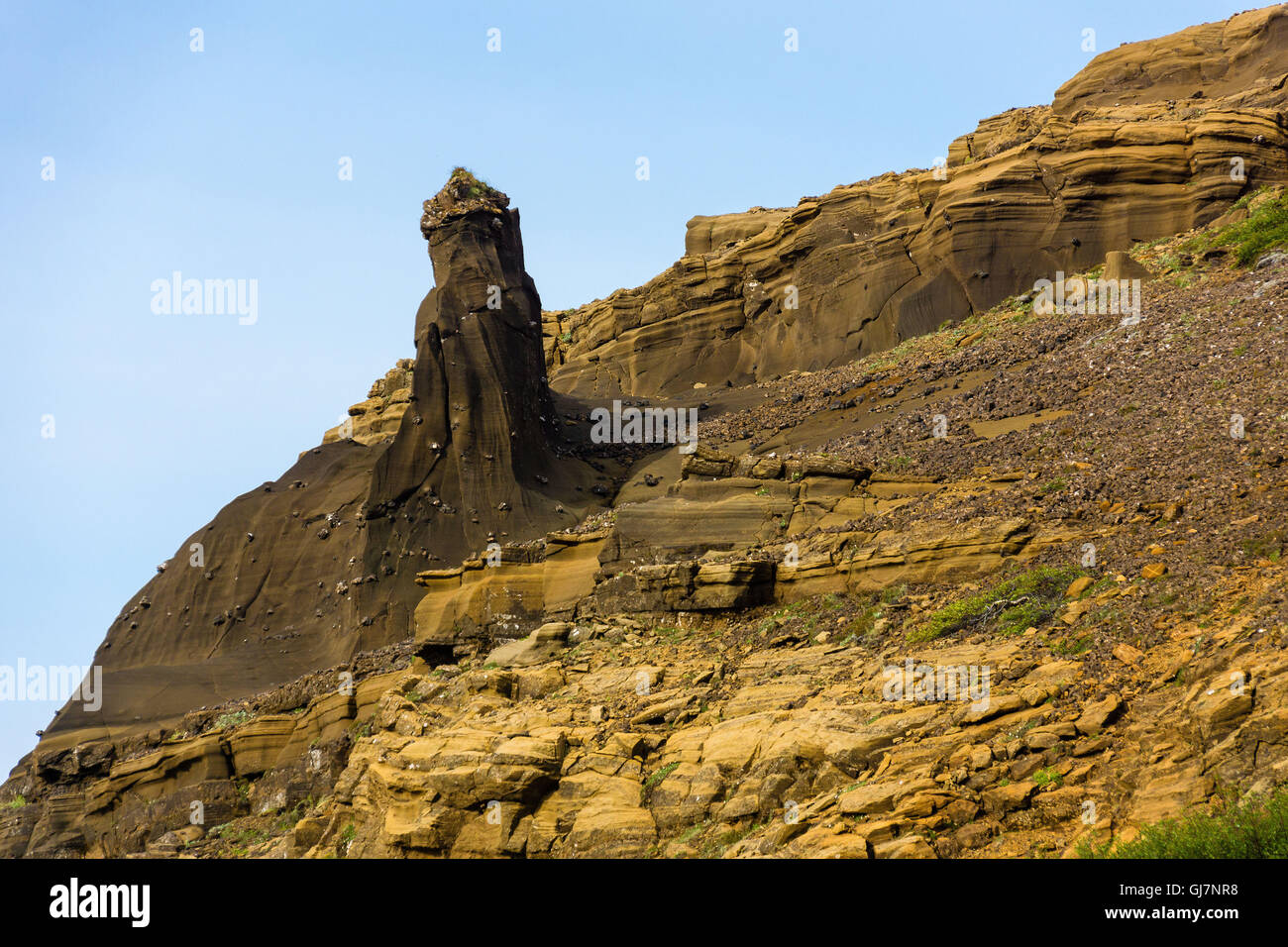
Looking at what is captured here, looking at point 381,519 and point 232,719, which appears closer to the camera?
point 232,719

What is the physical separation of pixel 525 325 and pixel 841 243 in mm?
16239

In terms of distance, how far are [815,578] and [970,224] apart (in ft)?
98.3

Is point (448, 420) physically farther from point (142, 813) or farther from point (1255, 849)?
point (1255, 849)

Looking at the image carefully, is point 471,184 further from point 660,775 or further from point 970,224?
point 660,775

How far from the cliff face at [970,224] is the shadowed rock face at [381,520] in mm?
13682

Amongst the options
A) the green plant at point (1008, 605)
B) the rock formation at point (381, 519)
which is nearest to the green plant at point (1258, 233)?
the rock formation at point (381, 519)

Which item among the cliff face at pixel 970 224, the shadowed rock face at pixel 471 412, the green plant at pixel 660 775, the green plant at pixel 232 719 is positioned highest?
the cliff face at pixel 970 224

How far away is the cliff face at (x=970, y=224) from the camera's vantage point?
41500 mm

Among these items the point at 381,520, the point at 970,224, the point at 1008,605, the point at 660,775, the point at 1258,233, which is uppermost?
the point at 970,224

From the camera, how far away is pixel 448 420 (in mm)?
40125

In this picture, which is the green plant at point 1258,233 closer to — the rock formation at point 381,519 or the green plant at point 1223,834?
the rock formation at point 381,519

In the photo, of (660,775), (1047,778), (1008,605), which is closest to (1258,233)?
(1008,605)

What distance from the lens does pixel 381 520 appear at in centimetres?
3809
